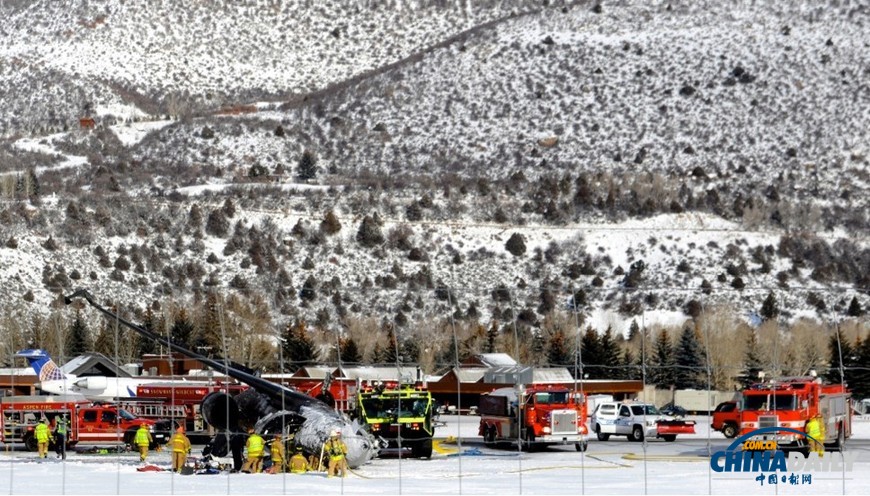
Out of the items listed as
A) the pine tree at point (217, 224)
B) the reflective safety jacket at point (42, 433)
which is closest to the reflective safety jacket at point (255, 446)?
the reflective safety jacket at point (42, 433)

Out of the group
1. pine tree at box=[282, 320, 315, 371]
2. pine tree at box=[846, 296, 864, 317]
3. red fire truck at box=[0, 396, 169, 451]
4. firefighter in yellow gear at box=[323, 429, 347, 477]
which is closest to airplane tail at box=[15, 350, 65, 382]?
red fire truck at box=[0, 396, 169, 451]

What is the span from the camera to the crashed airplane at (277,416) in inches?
1529

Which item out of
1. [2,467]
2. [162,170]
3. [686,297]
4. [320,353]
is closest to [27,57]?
[162,170]

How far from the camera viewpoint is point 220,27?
193m

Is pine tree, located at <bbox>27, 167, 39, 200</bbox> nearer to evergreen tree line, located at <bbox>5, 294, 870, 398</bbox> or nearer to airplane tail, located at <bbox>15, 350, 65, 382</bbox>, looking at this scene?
evergreen tree line, located at <bbox>5, 294, 870, 398</bbox>

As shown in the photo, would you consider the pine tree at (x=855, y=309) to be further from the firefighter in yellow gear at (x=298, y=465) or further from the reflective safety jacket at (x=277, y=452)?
the reflective safety jacket at (x=277, y=452)

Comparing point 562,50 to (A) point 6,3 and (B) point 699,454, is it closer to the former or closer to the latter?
(A) point 6,3

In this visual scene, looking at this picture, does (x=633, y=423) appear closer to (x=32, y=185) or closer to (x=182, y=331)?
(x=182, y=331)

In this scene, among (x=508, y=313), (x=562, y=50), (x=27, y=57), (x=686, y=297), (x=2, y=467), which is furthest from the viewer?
(x=27, y=57)

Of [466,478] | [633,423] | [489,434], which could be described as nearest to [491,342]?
[633,423]

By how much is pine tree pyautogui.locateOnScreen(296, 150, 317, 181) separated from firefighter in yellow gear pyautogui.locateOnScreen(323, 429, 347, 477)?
4127 inches

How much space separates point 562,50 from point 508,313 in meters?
77.6

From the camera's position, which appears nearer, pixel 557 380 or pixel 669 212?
pixel 557 380

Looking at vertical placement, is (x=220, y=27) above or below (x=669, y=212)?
above
